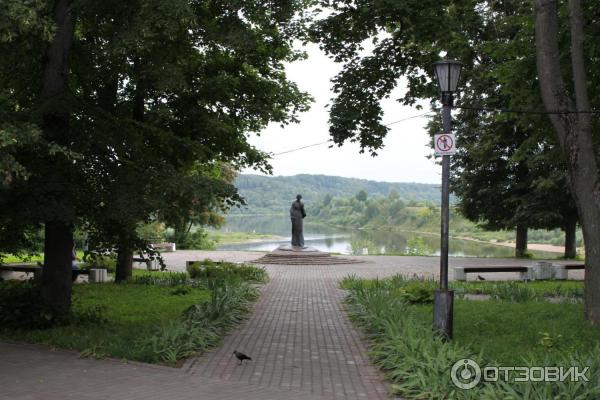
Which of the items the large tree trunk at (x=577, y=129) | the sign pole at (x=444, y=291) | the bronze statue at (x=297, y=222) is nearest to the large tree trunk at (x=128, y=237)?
the sign pole at (x=444, y=291)

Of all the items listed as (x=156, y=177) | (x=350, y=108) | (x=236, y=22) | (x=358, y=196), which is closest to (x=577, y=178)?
(x=350, y=108)

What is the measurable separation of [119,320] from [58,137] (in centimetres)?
336

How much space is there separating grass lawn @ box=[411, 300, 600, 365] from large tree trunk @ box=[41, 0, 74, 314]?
19.3 feet

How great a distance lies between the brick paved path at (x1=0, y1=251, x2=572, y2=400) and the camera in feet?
20.2

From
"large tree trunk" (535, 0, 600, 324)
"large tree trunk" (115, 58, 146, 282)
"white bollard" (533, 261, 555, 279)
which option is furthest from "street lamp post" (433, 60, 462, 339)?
"white bollard" (533, 261, 555, 279)

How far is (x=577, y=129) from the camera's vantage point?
998 centimetres

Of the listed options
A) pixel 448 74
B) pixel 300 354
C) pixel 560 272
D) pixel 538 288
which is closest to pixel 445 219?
pixel 448 74

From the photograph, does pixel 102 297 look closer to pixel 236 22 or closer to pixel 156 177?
pixel 156 177

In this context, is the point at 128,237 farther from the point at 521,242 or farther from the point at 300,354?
the point at 521,242

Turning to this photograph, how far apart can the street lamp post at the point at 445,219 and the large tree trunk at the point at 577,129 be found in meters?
2.45

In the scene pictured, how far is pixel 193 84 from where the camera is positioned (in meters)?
15.0

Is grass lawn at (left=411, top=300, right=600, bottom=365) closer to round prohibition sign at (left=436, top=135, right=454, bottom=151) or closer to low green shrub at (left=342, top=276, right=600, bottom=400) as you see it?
low green shrub at (left=342, top=276, right=600, bottom=400)

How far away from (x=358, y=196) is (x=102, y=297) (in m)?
98.6

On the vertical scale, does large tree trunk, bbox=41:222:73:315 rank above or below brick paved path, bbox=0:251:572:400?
above
